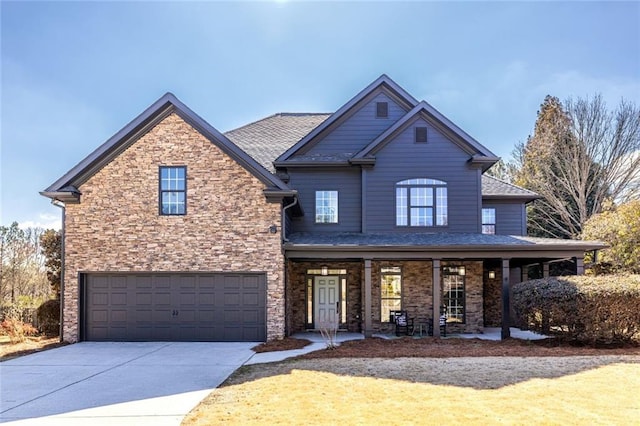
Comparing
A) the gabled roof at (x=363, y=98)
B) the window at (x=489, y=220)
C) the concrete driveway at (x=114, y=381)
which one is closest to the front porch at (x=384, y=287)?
the window at (x=489, y=220)

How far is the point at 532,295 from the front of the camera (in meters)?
13.5

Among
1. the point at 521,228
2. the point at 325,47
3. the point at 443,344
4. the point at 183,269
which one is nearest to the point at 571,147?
the point at 521,228

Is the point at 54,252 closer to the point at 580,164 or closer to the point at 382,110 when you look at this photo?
the point at 382,110

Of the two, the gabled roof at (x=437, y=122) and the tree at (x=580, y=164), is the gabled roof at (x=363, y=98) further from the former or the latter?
the tree at (x=580, y=164)

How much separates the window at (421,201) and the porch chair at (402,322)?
328 centimetres

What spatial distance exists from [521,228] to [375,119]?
24.2 feet

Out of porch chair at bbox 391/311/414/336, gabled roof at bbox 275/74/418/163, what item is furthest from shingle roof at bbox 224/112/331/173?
porch chair at bbox 391/311/414/336

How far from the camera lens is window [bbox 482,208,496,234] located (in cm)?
1862

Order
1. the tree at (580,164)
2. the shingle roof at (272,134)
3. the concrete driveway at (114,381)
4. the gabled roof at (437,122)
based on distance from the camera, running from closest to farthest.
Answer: the concrete driveway at (114,381), the gabled roof at (437,122), the shingle roof at (272,134), the tree at (580,164)

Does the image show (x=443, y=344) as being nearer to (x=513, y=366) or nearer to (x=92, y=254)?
(x=513, y=366)

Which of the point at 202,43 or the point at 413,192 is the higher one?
the point at 202,43

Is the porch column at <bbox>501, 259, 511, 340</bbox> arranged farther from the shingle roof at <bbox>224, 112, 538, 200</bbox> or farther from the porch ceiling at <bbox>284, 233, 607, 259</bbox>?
the shingle roof at <bbox>224, 112, 538, 200</bbox>

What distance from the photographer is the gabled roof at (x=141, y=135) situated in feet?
46.6

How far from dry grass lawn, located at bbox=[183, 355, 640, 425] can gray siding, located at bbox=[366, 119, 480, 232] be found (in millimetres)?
6745
